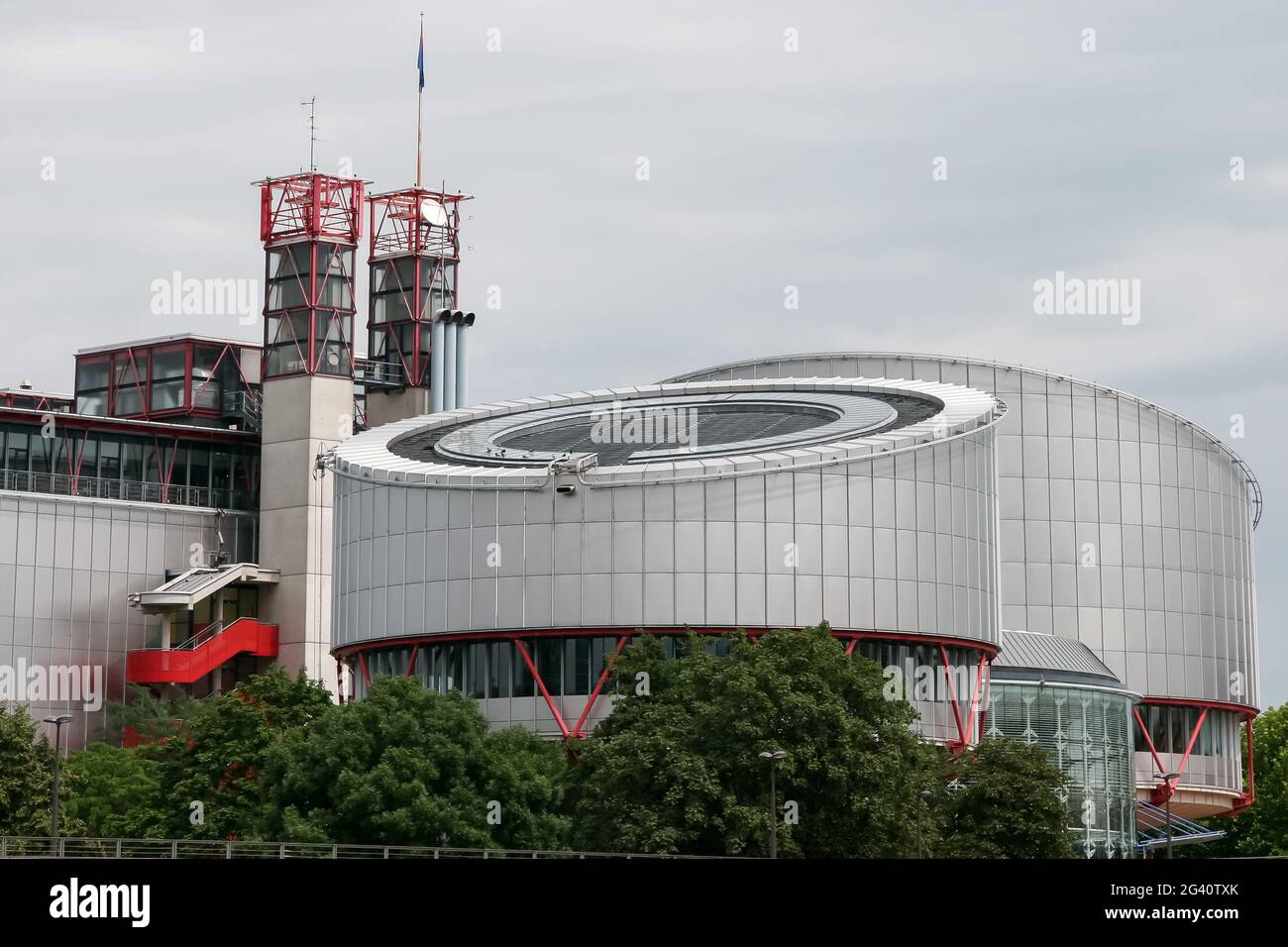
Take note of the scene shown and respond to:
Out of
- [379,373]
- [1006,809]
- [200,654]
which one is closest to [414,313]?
[379,373]

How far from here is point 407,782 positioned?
8950cm

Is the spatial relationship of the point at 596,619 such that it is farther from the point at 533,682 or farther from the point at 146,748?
the point at 146,748

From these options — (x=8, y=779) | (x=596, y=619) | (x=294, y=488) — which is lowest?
(x=8, y=779)

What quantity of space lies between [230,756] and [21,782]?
15.3 metres

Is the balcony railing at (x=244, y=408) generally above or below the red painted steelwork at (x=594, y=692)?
above

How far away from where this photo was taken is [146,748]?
121m

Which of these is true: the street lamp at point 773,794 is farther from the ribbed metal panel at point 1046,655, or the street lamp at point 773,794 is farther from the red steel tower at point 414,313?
the red steel tower at point 414,313

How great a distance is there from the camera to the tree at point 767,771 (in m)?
85.4

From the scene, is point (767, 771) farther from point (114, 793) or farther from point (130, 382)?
point (130, 382)

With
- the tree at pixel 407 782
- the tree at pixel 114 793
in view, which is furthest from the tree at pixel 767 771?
the tree at pixel 114 793

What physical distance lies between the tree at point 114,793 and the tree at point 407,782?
972 cm

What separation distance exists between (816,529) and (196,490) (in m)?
58.7

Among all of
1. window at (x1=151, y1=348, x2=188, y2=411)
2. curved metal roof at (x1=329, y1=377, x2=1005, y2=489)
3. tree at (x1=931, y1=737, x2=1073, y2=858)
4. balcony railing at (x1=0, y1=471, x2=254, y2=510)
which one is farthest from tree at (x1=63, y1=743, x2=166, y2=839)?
window at (x1=151, y1=348, x2=188, y2=411)

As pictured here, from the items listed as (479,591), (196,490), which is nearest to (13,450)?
(196,490)
